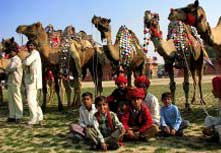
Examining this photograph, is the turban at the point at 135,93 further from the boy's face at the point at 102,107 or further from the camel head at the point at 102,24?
the camel head at the point at 102,24

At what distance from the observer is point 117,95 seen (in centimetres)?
881

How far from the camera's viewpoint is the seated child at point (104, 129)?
7520mm

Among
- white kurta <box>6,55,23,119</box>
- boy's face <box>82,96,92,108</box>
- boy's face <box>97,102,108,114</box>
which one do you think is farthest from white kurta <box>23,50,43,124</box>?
boy's face <box>97,102,108,114</box>

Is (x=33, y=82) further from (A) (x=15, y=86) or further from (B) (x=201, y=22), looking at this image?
(B) (x=201, y=22)

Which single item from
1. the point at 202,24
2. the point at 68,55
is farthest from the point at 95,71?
the point at 202,24

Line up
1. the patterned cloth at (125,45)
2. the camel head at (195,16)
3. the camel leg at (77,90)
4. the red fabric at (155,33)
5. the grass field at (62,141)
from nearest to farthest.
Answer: the grass field at (62,141), the camel head at (195,16), the red fabric at (155,33), the patterned cloth at (125,45), the camel leg at (77,90)

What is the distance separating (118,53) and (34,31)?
2.39 m

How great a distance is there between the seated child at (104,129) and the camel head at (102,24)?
18.2 ft

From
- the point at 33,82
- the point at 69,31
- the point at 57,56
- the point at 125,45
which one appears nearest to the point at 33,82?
the point at 33,82

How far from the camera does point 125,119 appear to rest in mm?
7969

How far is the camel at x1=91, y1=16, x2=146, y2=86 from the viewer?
12.6 metres

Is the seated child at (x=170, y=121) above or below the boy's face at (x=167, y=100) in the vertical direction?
below

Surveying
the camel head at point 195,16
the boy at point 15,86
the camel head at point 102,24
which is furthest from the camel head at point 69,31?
the camel head at point 195,16

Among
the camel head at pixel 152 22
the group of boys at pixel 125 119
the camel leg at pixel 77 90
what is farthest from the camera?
the camel leg at pixel 77 90
